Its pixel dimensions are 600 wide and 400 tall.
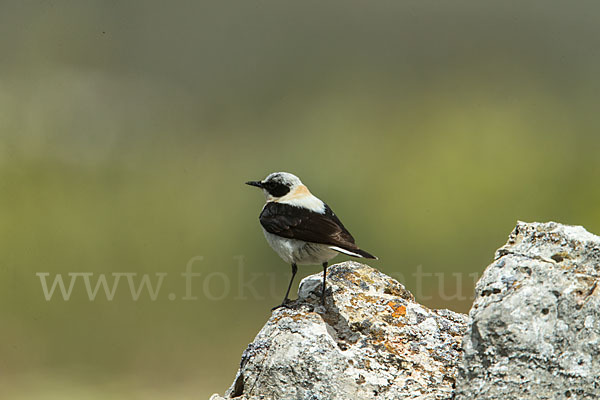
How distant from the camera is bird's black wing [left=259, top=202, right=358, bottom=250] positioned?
225 inches

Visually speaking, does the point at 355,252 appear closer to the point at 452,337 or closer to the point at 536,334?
the point at 452,337

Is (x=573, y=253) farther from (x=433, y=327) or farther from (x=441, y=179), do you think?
(x=441, y=179)

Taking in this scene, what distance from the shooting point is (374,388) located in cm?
426

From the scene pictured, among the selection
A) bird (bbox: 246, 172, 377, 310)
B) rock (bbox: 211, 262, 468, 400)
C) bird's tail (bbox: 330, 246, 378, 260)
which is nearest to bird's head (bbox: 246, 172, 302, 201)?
bird (bbox: 246, 172, 377, 310)

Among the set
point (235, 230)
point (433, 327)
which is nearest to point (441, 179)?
point (235, 230)

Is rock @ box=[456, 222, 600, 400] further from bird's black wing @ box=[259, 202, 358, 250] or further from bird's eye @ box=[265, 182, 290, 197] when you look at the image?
bird's eye @ box=[265, 182, 290, 197]

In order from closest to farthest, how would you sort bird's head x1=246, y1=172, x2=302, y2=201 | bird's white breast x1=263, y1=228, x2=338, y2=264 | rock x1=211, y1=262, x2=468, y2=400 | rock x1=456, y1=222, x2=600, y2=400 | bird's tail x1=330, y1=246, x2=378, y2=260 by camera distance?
rock x1=456, y1=222, x2=600, y2=400, rock x1=211, y1=262, x2=468, y2=400, bird's tail x1=330, y1=246, x2=378, y2=260, bird's white breast x1=263, y1=228, x2=338, y2=264, bird's head x1=246, y1=172, x2=302, y2=201

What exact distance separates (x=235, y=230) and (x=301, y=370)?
14845 millimetres

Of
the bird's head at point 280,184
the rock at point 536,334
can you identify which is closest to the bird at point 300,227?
the bird's head at point 280,184

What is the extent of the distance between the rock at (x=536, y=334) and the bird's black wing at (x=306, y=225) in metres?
2.06

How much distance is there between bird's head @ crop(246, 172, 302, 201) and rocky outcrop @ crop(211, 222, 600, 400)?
3.66ft

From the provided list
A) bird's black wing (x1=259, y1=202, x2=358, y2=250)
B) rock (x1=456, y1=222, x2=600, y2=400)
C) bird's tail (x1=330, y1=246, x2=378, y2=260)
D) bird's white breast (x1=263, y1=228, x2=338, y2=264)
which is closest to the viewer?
rock (x1=456, y1=222, x2=600, y2=400)

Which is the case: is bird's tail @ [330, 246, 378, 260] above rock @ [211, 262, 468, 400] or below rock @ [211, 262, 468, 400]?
above

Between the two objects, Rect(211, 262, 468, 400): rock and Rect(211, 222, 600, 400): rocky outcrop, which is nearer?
Rect(211, 222, 600, 400): rocky outcrop
